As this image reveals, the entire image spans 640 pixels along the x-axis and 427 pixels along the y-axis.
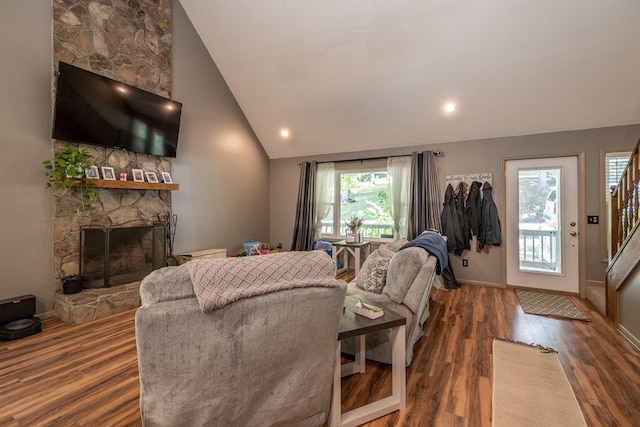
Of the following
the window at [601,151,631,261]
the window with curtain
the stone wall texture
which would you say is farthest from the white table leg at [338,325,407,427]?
the window at [601,151,631,261]

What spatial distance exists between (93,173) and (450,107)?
473cm

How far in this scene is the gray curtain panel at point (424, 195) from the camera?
465 cm

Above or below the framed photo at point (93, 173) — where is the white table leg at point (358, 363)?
below

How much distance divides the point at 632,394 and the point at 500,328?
103cm

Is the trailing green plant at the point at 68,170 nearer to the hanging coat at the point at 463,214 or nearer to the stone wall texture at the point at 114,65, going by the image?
the stone wall texture at the point at 114,65

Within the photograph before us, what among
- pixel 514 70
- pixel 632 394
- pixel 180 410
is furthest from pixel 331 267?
pixel 514 70

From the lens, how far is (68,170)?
2934 millimetres

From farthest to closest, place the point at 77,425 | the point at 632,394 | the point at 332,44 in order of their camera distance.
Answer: the point at 332,44, the point at 632,394, the point at 77,425

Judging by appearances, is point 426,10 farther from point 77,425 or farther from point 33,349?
point 33,349

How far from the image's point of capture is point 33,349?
2412mm

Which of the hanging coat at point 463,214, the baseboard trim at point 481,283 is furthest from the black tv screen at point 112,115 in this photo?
the baseboard trim at point 481,283

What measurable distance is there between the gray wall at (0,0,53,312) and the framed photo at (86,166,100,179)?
14.2 inches

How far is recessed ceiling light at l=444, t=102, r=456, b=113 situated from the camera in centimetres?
411

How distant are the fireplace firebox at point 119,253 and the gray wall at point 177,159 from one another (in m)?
0.33
